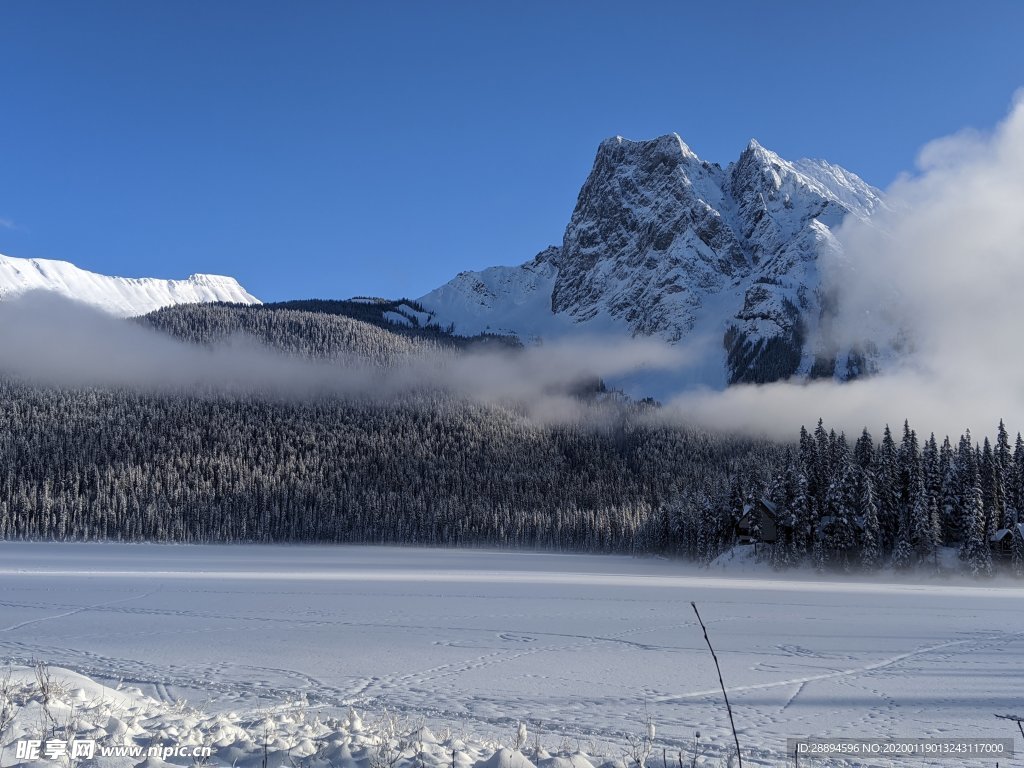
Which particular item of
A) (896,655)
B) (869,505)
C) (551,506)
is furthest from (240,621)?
(551,506)

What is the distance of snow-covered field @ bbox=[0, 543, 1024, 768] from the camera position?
12.4 metres

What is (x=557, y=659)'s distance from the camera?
18.2m

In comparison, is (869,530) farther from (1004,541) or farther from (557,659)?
(557,659)

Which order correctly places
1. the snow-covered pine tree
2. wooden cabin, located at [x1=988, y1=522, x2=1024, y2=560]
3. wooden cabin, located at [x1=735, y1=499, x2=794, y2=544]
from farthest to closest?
wooden cabin, located at [x1=735, y1=499, x2=794, y2=544], the snow-covered pine tree, wooden cabin, located at [x1=988, y1=522, x2=1024, y2=560]

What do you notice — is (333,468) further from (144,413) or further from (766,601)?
(766,601)

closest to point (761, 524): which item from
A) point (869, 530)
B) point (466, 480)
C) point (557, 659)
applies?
point (869, 530)

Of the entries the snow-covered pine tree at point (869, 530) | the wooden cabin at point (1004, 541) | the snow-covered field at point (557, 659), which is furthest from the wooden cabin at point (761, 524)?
the snow-covered field at point (557, 659)

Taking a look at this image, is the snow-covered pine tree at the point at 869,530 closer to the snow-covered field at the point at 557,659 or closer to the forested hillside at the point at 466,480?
the forested hillside at the point at 466,480

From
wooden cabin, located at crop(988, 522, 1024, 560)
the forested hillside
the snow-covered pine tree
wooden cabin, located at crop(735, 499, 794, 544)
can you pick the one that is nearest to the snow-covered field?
A: the snow-covered pine tree

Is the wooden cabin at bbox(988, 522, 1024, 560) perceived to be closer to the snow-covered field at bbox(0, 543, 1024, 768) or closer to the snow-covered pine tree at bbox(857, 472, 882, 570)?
the snow-covered pine tree at bbox(857, 472, 882, 570)

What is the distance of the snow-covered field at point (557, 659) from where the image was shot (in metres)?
→ 12.4

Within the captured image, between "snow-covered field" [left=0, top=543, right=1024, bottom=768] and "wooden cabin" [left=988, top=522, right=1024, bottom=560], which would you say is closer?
"snow-covered field" [left=0, top=543, right=1024, bottom=768]

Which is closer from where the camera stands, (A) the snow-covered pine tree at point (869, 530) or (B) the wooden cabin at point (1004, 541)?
(B) the wooden cabin at point (1004, 541)

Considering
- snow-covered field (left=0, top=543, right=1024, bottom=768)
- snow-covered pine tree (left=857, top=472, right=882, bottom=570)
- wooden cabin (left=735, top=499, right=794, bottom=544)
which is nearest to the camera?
snow-covered field (left=0, top=543, right=1024, bottom=768)
